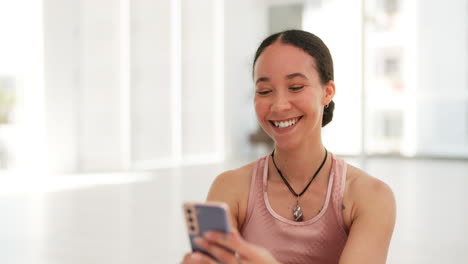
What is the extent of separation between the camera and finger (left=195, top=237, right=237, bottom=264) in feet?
3.06

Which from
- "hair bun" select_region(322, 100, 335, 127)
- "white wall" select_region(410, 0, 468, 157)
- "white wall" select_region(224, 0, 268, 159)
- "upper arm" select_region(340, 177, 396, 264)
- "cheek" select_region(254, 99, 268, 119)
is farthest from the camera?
"white wall" select_region(224, 0, 268, 159)

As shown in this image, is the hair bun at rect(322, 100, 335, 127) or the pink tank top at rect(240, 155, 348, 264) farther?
the hair bun at rect(322, 100, 335, 127)

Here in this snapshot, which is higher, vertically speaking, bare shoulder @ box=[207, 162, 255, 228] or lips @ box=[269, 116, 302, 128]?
lips @ box=[269, 116, 302, 128]

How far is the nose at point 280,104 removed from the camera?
121 cm

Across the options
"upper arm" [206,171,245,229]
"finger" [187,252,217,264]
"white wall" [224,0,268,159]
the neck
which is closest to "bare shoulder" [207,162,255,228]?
"upper arm" [206,171,245,229]

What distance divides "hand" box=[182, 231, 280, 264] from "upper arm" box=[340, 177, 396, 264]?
0.26 meters

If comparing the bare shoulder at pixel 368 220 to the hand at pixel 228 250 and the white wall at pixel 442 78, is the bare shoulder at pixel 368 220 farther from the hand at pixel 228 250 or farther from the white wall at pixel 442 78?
the white wall at pixel 442 78

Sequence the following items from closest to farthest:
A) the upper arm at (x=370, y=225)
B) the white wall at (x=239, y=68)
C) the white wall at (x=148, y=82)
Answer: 1. the upper arm at (x=370, y=225)
2. the white wall at (x=148, y=82)
3. the white wall at (x=239, y=68)

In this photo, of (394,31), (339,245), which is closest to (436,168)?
(394,31)

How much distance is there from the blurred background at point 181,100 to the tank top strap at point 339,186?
2536mm

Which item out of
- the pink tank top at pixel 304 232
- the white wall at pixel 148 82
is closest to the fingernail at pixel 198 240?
the pink tank top at pixel 304 232

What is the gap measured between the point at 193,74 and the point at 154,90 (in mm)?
1098

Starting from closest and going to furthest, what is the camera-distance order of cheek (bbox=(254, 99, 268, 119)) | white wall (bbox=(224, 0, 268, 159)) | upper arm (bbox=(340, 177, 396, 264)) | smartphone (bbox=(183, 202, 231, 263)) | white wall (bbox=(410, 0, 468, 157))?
smartphone (bbox=(183, 202, 231, 263))
upper arm (bbox=(340, 177, 396, 264))
cheek (bbox=(254, 99, 268, 119))
white wall (bbox=(410, 0, 468, 157))
white wall (bbox=(224, 0, 268, 159))

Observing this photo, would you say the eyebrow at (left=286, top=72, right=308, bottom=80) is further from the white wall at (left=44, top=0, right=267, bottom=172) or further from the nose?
the white wall at (left=44, top=0, right=267, bottom=172)
